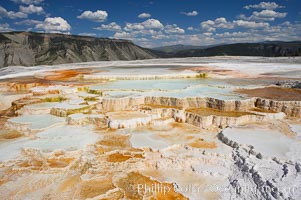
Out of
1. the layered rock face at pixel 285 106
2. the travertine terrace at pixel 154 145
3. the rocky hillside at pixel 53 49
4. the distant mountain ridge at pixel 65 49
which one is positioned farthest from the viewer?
the distant mountain ridge at pixel 65 49

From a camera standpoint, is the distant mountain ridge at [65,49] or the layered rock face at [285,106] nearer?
the layered rock face at [285,106]

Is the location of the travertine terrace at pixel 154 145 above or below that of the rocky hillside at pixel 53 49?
below

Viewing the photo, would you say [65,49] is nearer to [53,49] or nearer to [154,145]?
[53,49]

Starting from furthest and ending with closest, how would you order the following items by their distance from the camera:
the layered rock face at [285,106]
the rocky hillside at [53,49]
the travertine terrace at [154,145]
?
1. the rocky hillside at [53,49]
2. the layered rock face at [285,106]
3. the travertine terrace at [154,145]

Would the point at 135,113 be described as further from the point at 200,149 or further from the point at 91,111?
the point at 200,149

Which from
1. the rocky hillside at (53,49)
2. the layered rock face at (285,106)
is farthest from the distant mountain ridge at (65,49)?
the layered rock face at (285,106)

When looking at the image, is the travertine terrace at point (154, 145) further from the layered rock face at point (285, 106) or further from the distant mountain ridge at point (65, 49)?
the distant mountain ridge at point (65, 49)

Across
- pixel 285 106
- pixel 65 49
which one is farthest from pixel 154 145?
pixel 65 49
